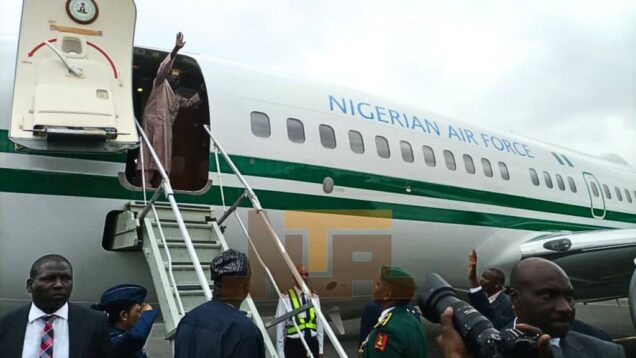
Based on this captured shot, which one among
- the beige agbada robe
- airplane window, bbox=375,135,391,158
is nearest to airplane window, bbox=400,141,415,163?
airplane window, bbox=375,135,391,158

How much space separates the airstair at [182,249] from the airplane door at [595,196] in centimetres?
861

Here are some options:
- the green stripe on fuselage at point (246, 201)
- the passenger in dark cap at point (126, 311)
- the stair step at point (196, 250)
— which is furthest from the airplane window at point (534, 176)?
the passenger in dark cap at point (126, 311)

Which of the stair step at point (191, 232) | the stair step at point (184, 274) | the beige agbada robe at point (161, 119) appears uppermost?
the beige agbada robe at point (161, 119)

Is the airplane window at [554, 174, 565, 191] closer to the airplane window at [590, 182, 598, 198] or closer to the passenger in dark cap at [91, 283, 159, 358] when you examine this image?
the airplane window at [590, 182, 598, 198]

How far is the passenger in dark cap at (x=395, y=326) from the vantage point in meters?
3.04

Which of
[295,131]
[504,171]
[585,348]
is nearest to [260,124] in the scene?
[295,131]

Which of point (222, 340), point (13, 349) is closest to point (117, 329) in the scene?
point (13, 349)

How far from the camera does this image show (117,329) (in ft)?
11.2

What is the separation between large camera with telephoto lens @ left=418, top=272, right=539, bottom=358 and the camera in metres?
1.52

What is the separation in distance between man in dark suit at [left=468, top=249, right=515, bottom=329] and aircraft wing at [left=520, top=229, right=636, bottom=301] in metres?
4.50

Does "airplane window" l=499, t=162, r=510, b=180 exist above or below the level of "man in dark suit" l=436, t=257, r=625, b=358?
above

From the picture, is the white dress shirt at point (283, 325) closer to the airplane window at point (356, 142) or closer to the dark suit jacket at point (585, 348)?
the airplane window at point (356, 142)

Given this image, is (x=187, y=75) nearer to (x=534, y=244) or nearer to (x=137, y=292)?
(x=137, y=292)

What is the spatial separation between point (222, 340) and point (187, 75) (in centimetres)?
504
